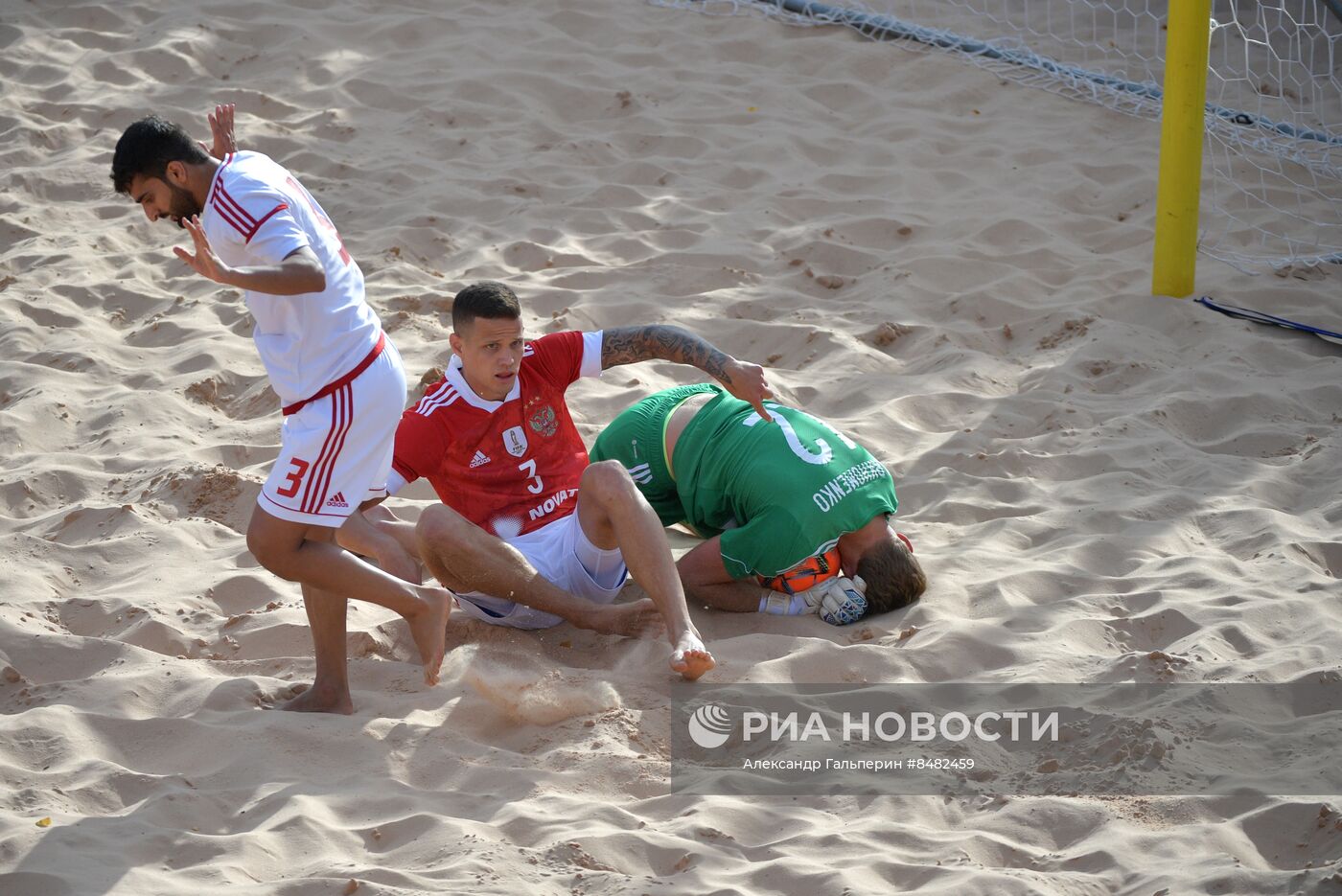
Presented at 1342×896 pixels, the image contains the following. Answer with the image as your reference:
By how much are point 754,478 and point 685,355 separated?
0.40 meters

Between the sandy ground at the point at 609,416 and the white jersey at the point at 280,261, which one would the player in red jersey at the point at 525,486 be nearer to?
the sandy ground at the point at 609,416

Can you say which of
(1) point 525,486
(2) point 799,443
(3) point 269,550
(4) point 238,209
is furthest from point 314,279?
(2) point 799,443

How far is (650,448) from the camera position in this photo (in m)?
4.00

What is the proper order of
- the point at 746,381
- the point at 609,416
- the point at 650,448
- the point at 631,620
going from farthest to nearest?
the point at 609,416 → the point at 650,448 → the point at 631,620 → the point at 746,381

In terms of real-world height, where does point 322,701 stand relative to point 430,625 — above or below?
below

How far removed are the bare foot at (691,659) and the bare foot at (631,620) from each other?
30 cm

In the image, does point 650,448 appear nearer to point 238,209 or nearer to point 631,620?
point 631,620

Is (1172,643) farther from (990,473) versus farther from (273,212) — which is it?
(273,212)

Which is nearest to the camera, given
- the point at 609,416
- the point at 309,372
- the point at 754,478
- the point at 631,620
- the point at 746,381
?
the point at 309,372

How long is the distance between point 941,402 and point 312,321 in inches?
98.2

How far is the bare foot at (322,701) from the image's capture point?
3.20 m

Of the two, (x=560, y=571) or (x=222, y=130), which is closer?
(x=222, y=130)

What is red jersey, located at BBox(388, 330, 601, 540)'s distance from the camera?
3744 millimetres

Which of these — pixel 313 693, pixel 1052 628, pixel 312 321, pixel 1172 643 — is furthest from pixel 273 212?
pixel 1172 643
